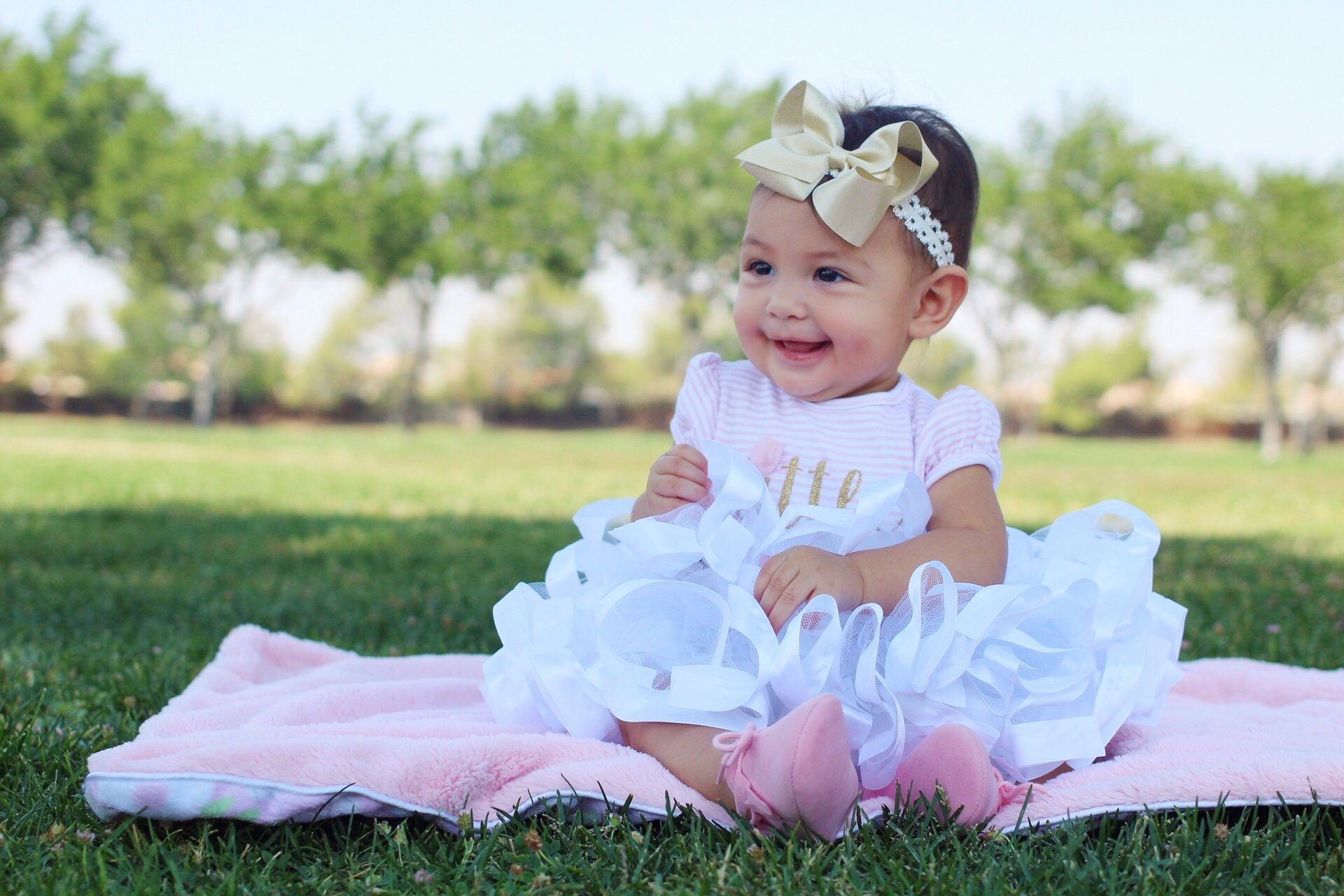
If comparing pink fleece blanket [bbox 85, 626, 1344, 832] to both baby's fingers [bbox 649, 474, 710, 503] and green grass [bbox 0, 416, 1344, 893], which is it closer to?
green grass [bbox 0, 416, 1344, 893]

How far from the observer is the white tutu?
5.90 ft

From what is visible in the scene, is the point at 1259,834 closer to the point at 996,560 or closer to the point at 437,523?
the point at 996,560

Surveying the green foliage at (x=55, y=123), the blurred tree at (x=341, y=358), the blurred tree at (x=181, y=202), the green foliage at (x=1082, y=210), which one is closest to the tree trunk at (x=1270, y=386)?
the green foliage at (x=1082, y=210)

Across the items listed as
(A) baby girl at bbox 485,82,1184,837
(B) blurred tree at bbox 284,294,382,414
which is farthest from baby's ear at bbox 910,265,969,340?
(B) blurred tree at bbox 284,294,382,414

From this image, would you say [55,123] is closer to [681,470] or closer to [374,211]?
[374,211]

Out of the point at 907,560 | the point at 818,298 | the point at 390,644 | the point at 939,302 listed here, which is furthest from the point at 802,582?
the point at 390,644

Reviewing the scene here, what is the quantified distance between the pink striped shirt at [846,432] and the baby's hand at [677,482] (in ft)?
0.65

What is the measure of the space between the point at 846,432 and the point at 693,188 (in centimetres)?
2820

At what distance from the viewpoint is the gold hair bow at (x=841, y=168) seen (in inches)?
80.0

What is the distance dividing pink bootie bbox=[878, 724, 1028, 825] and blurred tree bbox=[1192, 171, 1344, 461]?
28.2 meters

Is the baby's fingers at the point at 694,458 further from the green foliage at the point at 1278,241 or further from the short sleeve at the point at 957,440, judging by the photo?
the green foliage at the point at 1278,241

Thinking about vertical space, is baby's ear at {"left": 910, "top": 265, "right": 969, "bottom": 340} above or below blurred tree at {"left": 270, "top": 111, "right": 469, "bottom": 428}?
below

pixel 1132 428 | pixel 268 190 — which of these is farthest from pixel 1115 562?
pixel 1132 428

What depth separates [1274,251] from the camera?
27.1 m
